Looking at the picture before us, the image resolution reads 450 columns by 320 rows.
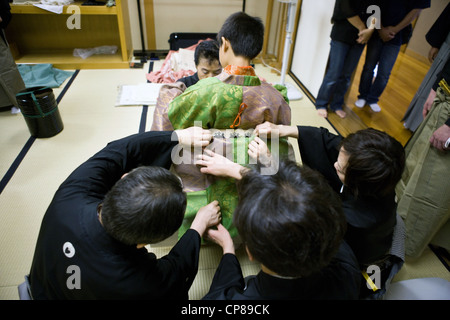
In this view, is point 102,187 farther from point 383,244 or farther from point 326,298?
point 383,244

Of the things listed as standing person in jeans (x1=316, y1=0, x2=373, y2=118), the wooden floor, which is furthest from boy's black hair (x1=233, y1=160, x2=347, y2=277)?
standing person in jeans (x1=316, y1=0, x2=373, y2=118)

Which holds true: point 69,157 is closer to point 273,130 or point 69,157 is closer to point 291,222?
point 273,130

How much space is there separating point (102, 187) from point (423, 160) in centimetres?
155

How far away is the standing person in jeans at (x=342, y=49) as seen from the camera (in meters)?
2.35

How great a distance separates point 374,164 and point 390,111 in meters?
2.49

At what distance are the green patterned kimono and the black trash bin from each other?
1322mm

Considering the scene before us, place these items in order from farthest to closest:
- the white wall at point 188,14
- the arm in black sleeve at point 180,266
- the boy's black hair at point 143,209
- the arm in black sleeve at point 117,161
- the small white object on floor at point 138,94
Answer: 1. the white wall at point 188,14
2. the small white object on floor at point 138,94
3. the arm in black sleeve at point 117,161
4. the arm in black sleeve at point 180,266
5. the boy's black hair at point 143,209

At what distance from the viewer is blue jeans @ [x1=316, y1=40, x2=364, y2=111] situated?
2.61 m

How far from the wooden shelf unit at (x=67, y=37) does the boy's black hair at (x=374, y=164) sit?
134 inches

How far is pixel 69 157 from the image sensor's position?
214 centimetres

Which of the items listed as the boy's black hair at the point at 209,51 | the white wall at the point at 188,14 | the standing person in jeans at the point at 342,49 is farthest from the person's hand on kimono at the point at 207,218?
the white wall at the point at 188,14

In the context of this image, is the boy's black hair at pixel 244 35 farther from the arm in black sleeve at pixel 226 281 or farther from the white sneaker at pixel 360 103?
the white sneaker at pixel 360 103

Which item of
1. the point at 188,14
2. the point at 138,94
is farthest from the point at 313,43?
the point at 138,94

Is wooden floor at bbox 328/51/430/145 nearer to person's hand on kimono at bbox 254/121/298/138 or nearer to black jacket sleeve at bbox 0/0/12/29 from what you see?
person's hand on kimono at bbox 254/121/298/138
